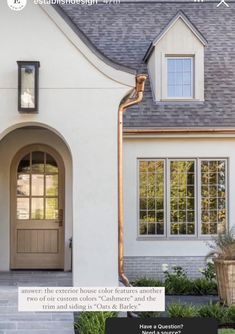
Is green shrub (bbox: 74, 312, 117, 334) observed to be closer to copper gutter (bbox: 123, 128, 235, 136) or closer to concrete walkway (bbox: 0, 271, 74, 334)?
concrete walkway (bbox: 0, 271, 74, 334)

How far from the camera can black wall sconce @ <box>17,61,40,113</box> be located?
9.98m

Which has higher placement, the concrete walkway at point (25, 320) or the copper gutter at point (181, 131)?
the copper gutter at point (181, 131)

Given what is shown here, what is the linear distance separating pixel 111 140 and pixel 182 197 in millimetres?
4553

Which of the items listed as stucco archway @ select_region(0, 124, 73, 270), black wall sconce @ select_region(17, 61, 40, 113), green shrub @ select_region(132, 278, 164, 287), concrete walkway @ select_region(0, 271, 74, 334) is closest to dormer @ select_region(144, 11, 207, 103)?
stucco archway @ select_region(0, 124, 73, 270)

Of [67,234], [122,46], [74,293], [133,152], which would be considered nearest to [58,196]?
[67,234]

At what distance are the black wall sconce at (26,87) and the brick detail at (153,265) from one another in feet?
17.4

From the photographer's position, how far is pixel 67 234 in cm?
1242

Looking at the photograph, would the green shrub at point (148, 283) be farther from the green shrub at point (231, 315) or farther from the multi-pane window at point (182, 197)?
the green shrub at point (231, 315)

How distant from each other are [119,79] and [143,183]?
14.6 feet

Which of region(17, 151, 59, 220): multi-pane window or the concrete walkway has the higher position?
region(17, 151, 59, 220): multi-pane window

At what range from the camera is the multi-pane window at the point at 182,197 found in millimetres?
14117

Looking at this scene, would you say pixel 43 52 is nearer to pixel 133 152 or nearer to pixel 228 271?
pixel 133 152

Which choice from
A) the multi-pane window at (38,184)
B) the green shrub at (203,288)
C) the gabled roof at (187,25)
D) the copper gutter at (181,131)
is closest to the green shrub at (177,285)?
the green shrub at (203,288)

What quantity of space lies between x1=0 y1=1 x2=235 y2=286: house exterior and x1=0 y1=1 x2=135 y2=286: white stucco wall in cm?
2
